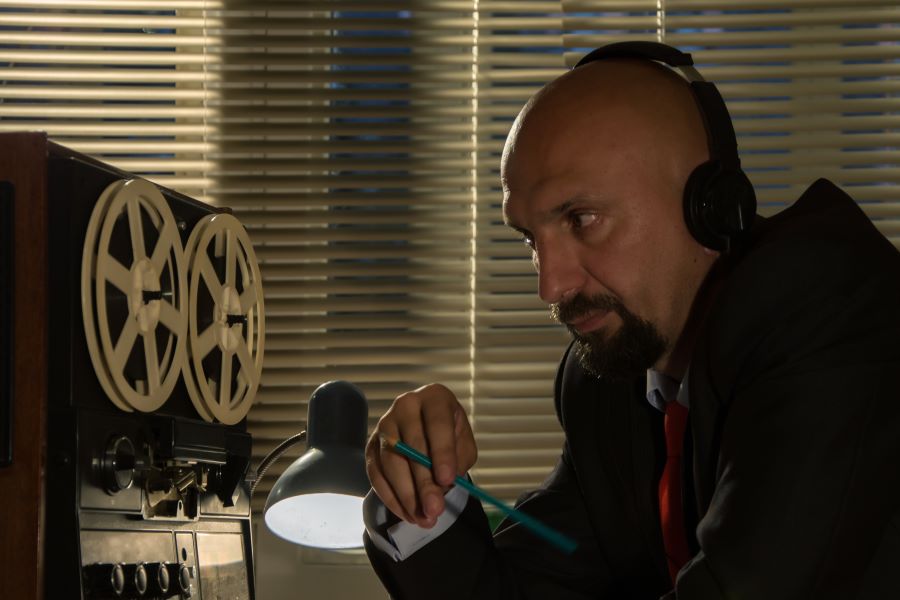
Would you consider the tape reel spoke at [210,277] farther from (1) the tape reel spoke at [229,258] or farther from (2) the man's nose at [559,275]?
(2) the man's nose at [559,275]

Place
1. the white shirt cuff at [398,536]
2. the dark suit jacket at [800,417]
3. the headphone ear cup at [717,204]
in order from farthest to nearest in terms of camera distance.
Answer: the white shirt cuff at [398,536] → the headphone ear cup at [717,204] → the dark suit jacket at [800,417]

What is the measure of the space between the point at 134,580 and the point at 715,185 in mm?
754

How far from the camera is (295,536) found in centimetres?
146

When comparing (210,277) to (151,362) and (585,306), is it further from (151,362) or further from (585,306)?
(585,306)

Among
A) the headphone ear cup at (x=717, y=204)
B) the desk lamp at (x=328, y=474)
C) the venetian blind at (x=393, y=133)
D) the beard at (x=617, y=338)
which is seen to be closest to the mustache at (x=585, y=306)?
the beard at (x=617, y=338)

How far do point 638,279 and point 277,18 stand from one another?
1.31m

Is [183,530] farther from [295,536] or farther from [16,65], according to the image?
[16,65]

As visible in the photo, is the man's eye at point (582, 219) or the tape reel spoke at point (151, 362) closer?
the man's eye at point (582, 219)

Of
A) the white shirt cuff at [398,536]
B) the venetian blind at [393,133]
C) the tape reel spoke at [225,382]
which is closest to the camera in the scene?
the white shirt cuff at [398,536]

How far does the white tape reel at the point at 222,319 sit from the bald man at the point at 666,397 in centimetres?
32

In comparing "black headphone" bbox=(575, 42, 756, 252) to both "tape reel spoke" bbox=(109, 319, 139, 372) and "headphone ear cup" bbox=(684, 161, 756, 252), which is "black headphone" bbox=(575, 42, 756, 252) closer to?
"headphone ear cup" bbox=(684, 161, 756, 252)

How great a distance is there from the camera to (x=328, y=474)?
136cm

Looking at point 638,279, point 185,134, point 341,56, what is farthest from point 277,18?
point 638,279

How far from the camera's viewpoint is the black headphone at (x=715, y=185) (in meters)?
1.13
